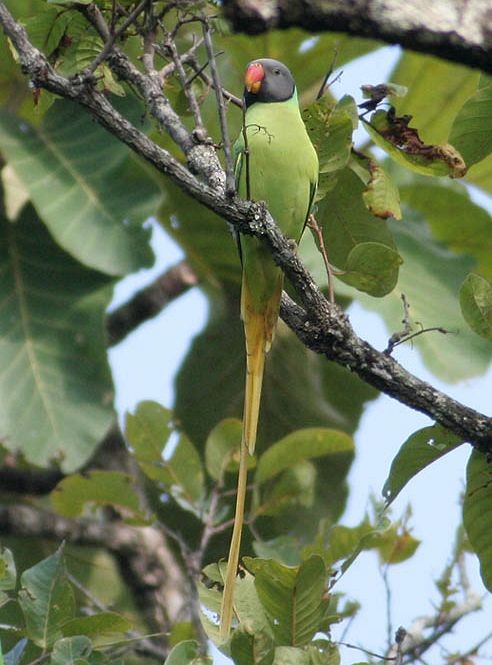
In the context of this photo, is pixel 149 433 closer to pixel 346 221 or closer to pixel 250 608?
pixel 346 221

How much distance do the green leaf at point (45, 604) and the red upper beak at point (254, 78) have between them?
140cm

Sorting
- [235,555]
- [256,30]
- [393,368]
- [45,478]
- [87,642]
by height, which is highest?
[256,30]

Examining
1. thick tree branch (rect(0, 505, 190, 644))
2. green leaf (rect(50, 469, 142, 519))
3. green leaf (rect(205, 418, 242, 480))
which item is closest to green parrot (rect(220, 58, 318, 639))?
green leaf (rect(205, 418, 242, 480))

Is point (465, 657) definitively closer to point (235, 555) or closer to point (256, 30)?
point (235, 555)

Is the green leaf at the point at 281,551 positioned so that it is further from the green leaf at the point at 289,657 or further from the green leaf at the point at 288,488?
the green leaf at the point at 289,657

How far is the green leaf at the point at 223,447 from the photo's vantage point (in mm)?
3508

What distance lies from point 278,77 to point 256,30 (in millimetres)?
1801

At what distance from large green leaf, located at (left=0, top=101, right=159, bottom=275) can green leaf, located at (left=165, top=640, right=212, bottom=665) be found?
2.09 metres

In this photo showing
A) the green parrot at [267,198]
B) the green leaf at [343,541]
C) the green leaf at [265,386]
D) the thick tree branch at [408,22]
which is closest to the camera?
the thick tree branch at [408,22]

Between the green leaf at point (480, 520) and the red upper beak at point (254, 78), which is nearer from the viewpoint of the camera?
the green leaf at point (480, 520)

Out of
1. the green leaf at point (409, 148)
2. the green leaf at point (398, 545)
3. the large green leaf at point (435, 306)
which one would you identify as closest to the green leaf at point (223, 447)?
the green leaf at point (398, 545)

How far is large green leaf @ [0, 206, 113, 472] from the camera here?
13.6 ft

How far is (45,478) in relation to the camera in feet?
14.8

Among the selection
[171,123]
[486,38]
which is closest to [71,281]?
[171,123]
